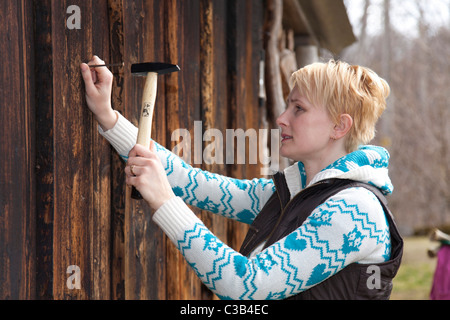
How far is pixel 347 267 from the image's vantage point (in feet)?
5.93

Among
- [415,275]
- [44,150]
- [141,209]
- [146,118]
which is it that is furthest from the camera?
[415,275]

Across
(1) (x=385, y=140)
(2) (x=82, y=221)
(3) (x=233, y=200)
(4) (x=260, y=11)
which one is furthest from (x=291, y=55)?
(1) (x=385, y=140)

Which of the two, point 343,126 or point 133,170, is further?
point 343,126

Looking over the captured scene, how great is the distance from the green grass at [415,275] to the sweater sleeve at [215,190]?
7.15 metres

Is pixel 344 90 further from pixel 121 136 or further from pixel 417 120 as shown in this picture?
pixel 417 120

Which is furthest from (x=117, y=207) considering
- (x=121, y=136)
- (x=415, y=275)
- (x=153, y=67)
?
(x=415, y=275)

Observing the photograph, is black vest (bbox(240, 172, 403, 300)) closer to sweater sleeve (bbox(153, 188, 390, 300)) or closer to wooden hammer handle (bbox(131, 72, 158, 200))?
sweater sleeve (bbox(153, 188, 390, 300))

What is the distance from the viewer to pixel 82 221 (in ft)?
6.07

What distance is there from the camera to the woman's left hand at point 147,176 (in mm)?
1686

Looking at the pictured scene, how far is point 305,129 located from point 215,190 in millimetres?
487

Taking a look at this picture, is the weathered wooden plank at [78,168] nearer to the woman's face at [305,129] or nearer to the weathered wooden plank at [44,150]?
the weathered wooden plank at [44,150]

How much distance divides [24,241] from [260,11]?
313cm

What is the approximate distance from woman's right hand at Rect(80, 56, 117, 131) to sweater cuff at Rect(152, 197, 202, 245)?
1.46 feet

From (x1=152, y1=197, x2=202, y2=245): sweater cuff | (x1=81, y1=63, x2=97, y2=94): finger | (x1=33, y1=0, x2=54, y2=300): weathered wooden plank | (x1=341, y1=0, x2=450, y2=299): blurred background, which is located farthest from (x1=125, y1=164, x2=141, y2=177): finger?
(x1=341, y1=0, x2=450, y2=299): blurred background
